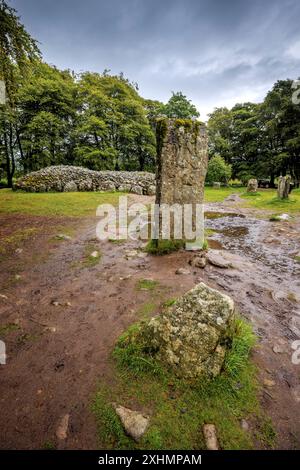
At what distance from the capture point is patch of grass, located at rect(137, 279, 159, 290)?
408 cm

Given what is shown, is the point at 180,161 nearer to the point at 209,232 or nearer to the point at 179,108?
the point at 209,232

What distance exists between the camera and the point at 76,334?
2.98m

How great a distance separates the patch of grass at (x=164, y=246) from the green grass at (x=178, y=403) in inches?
129

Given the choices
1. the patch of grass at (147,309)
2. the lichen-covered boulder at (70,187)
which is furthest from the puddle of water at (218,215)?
the lichen-covered boulder at (70,187)

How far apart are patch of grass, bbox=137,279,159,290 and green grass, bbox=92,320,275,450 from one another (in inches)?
61.2

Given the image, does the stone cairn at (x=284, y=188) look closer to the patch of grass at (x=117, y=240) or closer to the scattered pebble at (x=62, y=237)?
the patch of grass at (x=117, y=240)

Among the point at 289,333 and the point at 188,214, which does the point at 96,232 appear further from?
the point at 289,333

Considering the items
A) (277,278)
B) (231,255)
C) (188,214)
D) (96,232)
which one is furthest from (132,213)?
(277,278)

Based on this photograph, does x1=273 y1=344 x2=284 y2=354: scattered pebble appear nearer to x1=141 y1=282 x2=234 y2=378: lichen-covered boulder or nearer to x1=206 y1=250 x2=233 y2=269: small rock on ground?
x1=141 y1=282 x2=234 y2=378: lichen-covered boulder

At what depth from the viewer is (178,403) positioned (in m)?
2.02

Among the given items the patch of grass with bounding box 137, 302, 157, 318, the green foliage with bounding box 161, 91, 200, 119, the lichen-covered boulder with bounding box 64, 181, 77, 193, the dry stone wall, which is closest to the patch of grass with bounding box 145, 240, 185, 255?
the patch of grass with bounding box 137, 302, 157, 318

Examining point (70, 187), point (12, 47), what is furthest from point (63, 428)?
point (70, 187)
